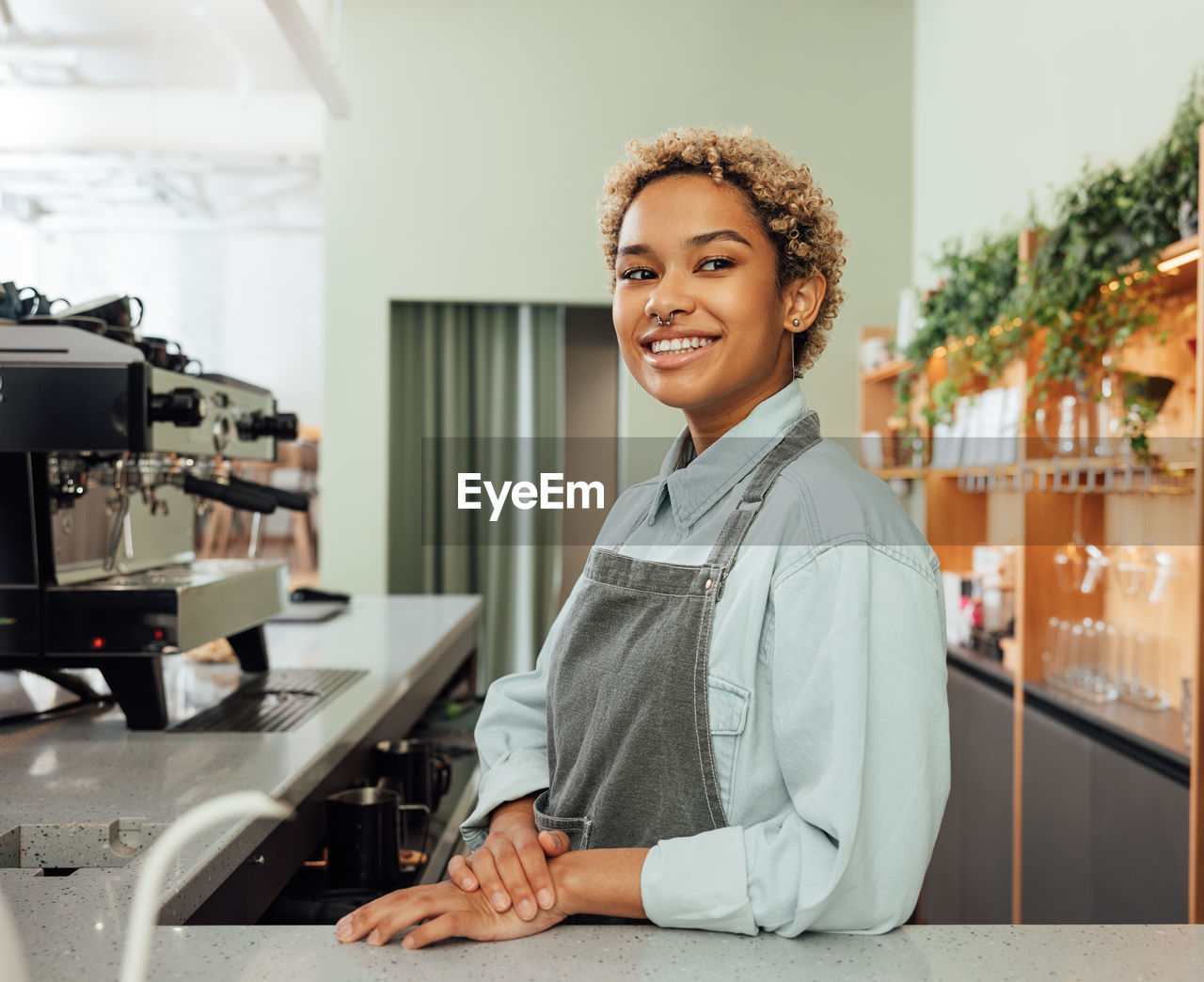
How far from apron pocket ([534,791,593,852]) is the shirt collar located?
0.80ft

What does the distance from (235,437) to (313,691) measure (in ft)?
1.36

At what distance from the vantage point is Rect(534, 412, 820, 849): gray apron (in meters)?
0.73

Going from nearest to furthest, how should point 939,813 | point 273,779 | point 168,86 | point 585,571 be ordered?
point 939,813, point 585,571, point 273,779, point 168,86

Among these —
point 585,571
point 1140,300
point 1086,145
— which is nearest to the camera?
point 585,571

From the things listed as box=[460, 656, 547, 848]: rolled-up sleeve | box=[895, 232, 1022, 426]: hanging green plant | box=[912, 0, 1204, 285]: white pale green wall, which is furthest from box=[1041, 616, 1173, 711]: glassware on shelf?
box=[460, 656, 547, 848]: rolled-up sleeve

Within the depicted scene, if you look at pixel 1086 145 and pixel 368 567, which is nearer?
pixel 1086 145

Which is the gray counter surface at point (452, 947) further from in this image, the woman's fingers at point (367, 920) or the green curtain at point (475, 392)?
the green curtain at point (475, 392)

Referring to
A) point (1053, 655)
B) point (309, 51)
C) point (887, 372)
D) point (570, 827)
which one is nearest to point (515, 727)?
point (570, 827)

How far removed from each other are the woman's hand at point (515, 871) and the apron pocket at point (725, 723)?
0.43 ft

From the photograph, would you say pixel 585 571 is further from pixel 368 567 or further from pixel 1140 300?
pixel 368 567

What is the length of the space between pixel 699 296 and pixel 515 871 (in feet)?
1.43

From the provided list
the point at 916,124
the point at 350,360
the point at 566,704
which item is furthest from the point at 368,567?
the point at 566,704

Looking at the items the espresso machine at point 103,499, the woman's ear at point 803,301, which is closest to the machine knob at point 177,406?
the espresso machine at point 103,499

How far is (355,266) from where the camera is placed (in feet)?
12.3
